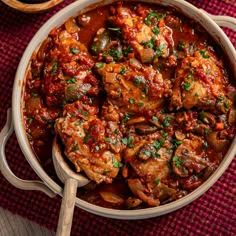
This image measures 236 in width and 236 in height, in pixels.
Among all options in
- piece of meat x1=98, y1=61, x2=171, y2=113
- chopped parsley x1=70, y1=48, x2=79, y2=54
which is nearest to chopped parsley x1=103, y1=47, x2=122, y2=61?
piece of meat x1=98, y1=61, x2=171, y2=113

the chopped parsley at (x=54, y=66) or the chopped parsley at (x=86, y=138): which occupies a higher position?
the chopped parsley at (x=54, y=66)

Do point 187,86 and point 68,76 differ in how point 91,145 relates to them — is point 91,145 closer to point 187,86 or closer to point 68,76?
point 68,76

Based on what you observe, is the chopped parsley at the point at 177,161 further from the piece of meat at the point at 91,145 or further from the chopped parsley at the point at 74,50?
the chopped parsley at the point at 74,50

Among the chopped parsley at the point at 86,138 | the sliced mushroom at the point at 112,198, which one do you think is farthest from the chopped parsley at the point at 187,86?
the sliced mushroom at the point at 112,198

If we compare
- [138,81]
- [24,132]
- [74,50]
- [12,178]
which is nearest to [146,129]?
[138,81]

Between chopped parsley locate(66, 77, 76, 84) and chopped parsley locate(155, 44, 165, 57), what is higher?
chopped parsley locate(155, 44, 165, 57)

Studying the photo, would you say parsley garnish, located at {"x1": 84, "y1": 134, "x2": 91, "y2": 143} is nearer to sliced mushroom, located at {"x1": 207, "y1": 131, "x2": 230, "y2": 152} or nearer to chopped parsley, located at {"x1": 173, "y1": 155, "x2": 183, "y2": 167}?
chopped parsley, located at {"x1": 173, "y1": 155, "x2": 183, "y2": 167}
